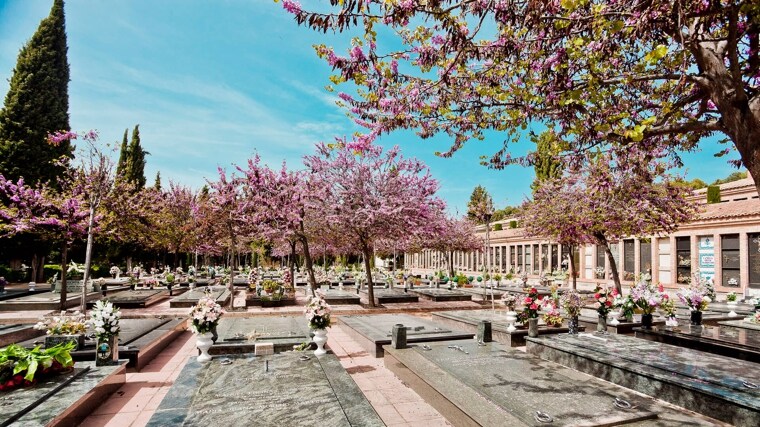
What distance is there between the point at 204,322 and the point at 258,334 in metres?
1.98

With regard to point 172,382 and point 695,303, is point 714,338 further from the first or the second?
point 172,382

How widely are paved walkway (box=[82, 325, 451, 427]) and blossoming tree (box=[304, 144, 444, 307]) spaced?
7504 mm

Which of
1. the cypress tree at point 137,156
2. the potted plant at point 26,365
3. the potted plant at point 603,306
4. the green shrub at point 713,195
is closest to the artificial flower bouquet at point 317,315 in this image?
the potted plant at point 26,365

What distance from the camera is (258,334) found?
35.8 feet

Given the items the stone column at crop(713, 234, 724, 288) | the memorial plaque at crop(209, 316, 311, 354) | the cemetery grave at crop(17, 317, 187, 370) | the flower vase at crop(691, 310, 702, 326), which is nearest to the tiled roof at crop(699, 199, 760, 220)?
the stone column at crop(713, 234, 724, 288)

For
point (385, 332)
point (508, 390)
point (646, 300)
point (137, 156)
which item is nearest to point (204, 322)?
point (385, 332)

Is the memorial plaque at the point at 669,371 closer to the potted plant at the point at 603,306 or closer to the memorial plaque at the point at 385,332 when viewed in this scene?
the potted plant at the point at 603,306

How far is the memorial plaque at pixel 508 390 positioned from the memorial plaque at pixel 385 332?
1.11 meters

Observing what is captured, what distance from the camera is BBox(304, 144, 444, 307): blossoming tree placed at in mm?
18188

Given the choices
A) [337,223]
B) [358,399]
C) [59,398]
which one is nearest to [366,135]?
[358,399]

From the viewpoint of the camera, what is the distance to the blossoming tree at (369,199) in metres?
18.2

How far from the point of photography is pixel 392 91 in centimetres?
648

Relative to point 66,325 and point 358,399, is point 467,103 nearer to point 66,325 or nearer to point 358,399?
point 358,399

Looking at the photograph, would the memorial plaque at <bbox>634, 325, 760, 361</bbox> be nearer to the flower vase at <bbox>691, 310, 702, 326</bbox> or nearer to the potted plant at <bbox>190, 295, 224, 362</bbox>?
the flower vase at <bbox>691, 310, 702, 326</bbox>
